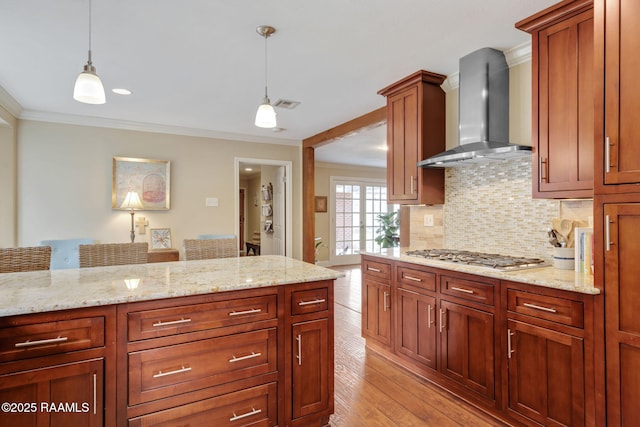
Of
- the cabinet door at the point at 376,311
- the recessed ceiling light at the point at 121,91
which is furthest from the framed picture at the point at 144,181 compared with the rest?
the cabinet door at the point at 376,311

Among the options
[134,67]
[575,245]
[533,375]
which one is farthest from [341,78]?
[533,375]

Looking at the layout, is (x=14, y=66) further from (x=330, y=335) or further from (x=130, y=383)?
(x=330, y=335)

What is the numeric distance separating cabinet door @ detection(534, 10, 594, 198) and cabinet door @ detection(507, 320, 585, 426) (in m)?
0.84

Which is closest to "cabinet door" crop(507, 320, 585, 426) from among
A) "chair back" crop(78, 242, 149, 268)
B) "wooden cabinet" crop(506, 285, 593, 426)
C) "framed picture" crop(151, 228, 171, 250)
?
"wooden cabinet" crop(506, 285, 593, 426)

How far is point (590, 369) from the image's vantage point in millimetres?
1629

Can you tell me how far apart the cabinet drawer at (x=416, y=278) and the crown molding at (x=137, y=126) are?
11.8ft

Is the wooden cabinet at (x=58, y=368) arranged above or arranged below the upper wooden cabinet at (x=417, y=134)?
below

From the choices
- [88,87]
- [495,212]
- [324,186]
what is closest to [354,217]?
[324,186]

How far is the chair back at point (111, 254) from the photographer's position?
2.35m

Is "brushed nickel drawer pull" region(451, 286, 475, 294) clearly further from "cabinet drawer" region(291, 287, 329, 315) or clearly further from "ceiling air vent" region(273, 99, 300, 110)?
"ceiling air vent" region(273, 99, 300, 110)

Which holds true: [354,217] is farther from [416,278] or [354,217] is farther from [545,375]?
[545,375]

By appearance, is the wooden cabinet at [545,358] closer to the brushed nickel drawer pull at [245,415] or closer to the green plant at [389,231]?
the brushed nickel drawer pull at [245,415]

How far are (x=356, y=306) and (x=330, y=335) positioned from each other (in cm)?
272

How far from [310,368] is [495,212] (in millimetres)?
1906
